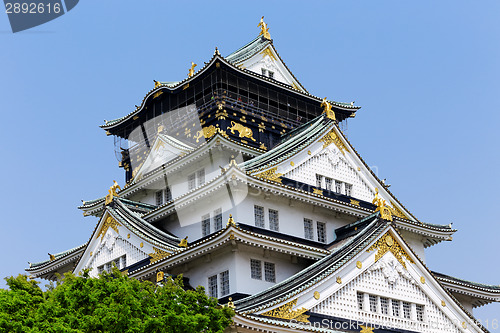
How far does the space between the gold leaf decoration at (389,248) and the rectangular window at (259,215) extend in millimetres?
6216

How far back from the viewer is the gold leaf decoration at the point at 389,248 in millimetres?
32656

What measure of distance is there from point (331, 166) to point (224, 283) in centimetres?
1063

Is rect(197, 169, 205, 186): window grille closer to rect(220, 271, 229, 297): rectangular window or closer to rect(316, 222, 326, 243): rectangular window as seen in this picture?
rect(316, 222, 326, 243): rectangular window

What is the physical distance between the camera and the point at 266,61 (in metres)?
48.6

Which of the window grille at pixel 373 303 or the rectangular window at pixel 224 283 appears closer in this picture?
the window grille at pixel 373 303

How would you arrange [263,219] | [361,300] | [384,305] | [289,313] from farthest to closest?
[263,219] → [384,305] → [361,300] → [289,313]

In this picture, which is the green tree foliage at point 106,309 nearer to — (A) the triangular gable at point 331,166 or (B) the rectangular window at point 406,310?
(B) the rectangular window at point 406,310

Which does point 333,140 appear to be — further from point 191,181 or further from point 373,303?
point 373,303

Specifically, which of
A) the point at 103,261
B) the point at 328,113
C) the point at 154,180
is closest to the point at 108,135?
the point at 154,180

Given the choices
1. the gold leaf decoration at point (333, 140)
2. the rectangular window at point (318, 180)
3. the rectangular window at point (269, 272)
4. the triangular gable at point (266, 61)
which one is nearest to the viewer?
the rectangular window at point (269, 272)

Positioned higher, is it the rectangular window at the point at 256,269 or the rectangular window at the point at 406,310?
the rectangular window at the point at 256,269

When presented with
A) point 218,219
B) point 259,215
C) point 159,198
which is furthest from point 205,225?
point 159,198

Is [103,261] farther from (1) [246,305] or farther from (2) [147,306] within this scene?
(2) [147,306]

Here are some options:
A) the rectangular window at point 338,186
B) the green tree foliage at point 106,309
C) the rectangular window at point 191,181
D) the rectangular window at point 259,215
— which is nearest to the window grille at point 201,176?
the rectangular window at point 191,181
